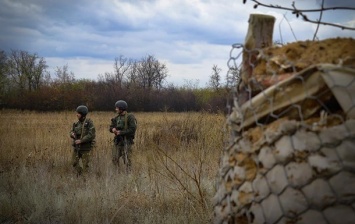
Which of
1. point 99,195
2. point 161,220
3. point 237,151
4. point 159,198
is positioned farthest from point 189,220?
point 237,151

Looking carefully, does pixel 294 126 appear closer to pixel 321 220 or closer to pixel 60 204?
pixel 321 220

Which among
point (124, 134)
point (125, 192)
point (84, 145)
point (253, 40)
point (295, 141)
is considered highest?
point (253, 40)

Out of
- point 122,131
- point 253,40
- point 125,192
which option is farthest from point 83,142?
point 253,40

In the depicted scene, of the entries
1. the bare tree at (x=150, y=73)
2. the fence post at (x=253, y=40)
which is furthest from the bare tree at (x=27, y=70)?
the fence post at (x=253, y=40)

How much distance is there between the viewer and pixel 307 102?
1.15m

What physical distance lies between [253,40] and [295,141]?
0.49 m

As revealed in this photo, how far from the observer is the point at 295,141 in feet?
3.66

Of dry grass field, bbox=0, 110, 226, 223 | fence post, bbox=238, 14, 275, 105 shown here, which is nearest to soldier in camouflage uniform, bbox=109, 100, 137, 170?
dry grass field, bbox=0, 110, 226, 223

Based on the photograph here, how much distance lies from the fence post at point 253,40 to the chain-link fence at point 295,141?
3 cm

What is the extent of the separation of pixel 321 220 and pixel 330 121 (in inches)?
12.4

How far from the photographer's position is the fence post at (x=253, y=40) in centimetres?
139

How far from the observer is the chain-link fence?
1056 millimetres

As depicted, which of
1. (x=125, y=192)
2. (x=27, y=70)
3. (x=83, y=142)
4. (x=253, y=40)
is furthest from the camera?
(x=27, y=70)

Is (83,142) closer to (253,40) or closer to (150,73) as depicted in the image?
(253,40)
